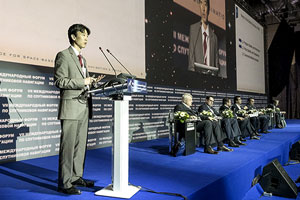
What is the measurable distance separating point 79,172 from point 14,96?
1753 millimetres

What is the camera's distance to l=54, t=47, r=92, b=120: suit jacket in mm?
1946

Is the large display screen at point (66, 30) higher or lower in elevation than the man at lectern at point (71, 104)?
higher

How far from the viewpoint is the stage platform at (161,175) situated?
82.3 inches

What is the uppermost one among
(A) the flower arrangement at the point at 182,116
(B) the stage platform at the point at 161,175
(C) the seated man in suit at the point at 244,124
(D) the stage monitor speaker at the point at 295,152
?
(A) the flower arrangement at the point at 182,116

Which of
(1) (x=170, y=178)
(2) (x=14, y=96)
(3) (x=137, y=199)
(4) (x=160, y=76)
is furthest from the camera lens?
(4) (x=160, y=76)

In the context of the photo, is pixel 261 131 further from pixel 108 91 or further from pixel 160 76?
pixel 108 91

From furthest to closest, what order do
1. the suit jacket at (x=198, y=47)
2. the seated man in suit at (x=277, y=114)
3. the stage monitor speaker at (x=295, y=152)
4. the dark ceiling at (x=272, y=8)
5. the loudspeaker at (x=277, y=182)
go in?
the dark ceiling at (x=272, y=8) → the seated man in suit at (x=277, y=114) → the suit jacket at (x=198, y=47) → the stage monitor speaker at (x=295, y=152) → the loudspeaker at (x=277, y=182)

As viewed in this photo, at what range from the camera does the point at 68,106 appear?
2.00m

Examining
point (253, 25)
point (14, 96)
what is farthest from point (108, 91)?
point (253, 25)

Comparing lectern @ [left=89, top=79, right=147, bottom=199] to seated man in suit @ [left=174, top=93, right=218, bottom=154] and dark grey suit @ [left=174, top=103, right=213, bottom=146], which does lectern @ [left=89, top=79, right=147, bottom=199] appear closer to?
dark grey suit @ [left=174, top=103, right=213, bottom=146]

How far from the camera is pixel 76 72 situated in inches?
81.8

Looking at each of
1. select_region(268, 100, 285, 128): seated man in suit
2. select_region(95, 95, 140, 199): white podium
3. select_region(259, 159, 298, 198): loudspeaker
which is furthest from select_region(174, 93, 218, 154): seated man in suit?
select_region(268, 100, 285, 128): seated man in suit

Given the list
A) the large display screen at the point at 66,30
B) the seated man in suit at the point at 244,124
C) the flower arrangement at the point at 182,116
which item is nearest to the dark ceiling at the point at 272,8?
the seated man in suit at the point at 244,124

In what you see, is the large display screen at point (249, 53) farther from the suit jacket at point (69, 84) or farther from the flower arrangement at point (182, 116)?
the suit jacket at point (69, 84)
